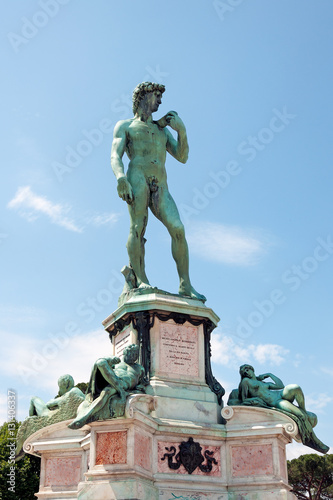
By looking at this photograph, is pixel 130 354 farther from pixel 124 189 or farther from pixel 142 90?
pixel 142 90

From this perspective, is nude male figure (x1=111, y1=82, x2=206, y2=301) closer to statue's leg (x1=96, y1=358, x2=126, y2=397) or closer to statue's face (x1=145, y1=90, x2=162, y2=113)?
statue's face (x1=145, y1=90, x2=162, y2=113)

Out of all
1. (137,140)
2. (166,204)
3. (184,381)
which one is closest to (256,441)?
(184,381)

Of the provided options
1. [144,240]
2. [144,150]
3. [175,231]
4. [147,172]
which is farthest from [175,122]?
[144,240]

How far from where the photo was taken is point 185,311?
478 inches

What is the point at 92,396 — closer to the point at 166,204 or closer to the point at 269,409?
the point at 269,409

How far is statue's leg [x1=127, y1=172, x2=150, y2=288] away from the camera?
1292 centimetres

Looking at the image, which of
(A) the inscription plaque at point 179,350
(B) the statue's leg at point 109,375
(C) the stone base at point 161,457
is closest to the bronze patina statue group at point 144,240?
(B) the statue's leg at point 109,375

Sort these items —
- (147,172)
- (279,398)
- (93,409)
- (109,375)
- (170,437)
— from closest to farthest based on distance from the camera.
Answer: (93,409) < (109,375) < (170,437) < (279,398) < (147,172)

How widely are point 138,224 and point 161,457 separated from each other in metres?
4.82

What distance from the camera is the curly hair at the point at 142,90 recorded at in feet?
44.9

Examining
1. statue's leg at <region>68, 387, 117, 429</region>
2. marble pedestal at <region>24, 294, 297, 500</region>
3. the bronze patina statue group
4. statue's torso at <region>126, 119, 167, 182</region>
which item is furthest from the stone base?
statue's torso at <region>126, 119, 167, 182</region>

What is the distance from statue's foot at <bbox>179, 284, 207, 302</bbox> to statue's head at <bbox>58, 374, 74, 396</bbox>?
9.66 feet

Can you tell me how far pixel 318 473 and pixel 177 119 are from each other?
3105 cm

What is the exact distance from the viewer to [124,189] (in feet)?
42.0
